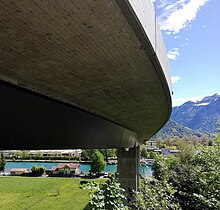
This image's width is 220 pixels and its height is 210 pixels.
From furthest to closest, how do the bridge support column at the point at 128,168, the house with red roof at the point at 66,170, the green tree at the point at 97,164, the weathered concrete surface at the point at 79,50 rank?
the house with red roof at the point at 66,170 → the green tree at the point at 97,164 → the bridge support column at the point at 128,168 → the weathered concrete surface at the point at 79,50

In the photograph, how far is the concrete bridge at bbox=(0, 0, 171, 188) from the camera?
1800 millimetres

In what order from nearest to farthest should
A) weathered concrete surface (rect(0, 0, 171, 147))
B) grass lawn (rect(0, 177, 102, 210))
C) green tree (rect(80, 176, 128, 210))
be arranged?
1. weathered concrete surface (rect(0, 0, 171, 147))
2. green tree (rect(80, 176, 128, 210))
3. grass lawn (rect(0, 177, 102, 210))

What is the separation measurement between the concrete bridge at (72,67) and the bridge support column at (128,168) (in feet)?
29.8

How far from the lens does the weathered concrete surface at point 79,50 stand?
174 centimetres

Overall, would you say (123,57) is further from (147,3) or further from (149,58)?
(147,3)

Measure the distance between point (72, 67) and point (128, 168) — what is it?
11719 mm

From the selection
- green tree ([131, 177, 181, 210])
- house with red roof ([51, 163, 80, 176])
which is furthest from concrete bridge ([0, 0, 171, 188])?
house with red roof ([51, 163, 80, 176])

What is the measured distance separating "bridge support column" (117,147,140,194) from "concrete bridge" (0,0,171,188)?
9093mm

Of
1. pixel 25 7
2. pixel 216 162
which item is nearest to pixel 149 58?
pixel 25 7

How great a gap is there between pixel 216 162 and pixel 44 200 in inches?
749

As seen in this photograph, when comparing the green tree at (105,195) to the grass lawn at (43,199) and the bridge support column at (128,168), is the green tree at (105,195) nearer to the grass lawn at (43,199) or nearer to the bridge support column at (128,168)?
the bridge support column at (128,168)

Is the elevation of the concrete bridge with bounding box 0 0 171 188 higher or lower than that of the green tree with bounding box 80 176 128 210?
higher

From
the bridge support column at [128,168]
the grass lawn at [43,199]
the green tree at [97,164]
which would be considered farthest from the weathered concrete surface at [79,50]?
the green tree at [97,164]

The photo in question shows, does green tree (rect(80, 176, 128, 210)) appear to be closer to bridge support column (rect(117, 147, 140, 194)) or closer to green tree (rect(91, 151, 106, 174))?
bridge support column (rect(117, 147, 140, 194))
